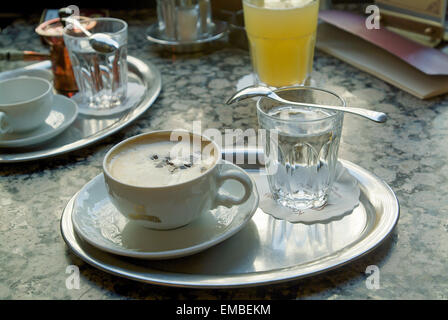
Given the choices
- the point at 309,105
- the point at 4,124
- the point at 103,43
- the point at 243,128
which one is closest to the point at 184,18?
the point at 103,43

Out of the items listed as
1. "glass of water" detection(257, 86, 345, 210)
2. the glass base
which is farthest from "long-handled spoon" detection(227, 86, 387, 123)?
the glass base

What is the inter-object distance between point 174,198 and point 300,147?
184 millimetres

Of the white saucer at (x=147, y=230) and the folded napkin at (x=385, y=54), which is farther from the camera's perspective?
the folded napkin at (x=385, y=54)

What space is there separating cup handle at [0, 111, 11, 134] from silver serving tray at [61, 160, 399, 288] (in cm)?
26

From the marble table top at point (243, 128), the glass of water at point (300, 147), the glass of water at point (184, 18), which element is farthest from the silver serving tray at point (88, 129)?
the glass of water at point (300, 147)

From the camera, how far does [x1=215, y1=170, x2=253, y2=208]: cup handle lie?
0.64 metres

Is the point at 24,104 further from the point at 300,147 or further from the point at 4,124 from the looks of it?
the point at 300,147

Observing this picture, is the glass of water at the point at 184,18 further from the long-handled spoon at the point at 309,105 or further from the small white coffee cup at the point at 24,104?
the long-handled spoon at the point at 309,105

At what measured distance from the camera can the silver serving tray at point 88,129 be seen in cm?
87

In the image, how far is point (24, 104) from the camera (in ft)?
2.89

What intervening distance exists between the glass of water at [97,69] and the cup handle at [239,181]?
47 centimetres

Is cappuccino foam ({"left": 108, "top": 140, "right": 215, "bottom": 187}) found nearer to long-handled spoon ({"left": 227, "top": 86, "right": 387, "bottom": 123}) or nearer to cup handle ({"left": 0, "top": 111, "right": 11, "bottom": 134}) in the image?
long-handled spoon ({"left": 227, "top": 86, "right": 387, "bottom": 123})

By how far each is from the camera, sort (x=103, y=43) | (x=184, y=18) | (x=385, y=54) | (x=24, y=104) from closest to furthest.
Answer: (x=24, y=104), (x=103, y=43), (x=385, y=54), (x=184, y=18)
